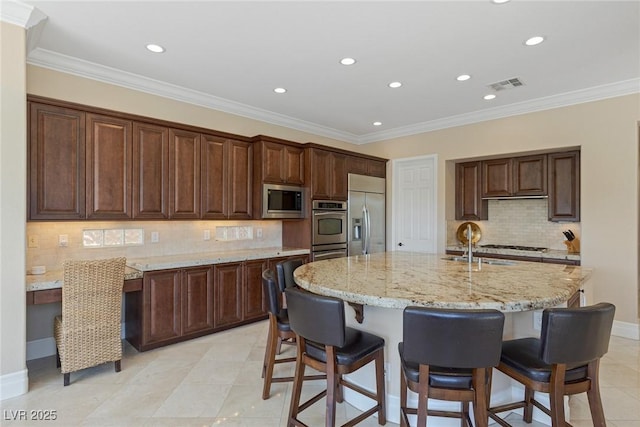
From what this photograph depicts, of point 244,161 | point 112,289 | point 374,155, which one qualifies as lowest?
point 112,289

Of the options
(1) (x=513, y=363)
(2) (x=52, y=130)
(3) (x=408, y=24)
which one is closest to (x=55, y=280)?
(2) (x=52, y=130)

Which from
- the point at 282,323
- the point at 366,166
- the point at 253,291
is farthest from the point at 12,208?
the point at 366,166

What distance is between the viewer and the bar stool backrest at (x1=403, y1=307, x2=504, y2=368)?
4.63 feet

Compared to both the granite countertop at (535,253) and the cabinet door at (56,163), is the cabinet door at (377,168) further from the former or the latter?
the cabinet door at (56,163)

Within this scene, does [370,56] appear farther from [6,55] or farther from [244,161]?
[6,55]

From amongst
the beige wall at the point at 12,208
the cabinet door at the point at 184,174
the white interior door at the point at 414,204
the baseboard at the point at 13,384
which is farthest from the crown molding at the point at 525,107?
the baseboard at the point at 13,384

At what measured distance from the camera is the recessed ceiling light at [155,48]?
9.62ft

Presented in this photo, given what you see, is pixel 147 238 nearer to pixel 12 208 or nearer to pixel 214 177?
pixel 214 177

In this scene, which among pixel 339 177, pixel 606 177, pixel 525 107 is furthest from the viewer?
pixel 339 177

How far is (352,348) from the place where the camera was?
6.20ft

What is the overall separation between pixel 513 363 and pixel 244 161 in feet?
11.8

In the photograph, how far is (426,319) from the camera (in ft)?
4.76

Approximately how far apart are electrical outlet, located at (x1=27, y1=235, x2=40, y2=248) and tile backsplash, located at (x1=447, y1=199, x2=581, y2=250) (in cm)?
511

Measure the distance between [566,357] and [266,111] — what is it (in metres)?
Answer: 4.36
